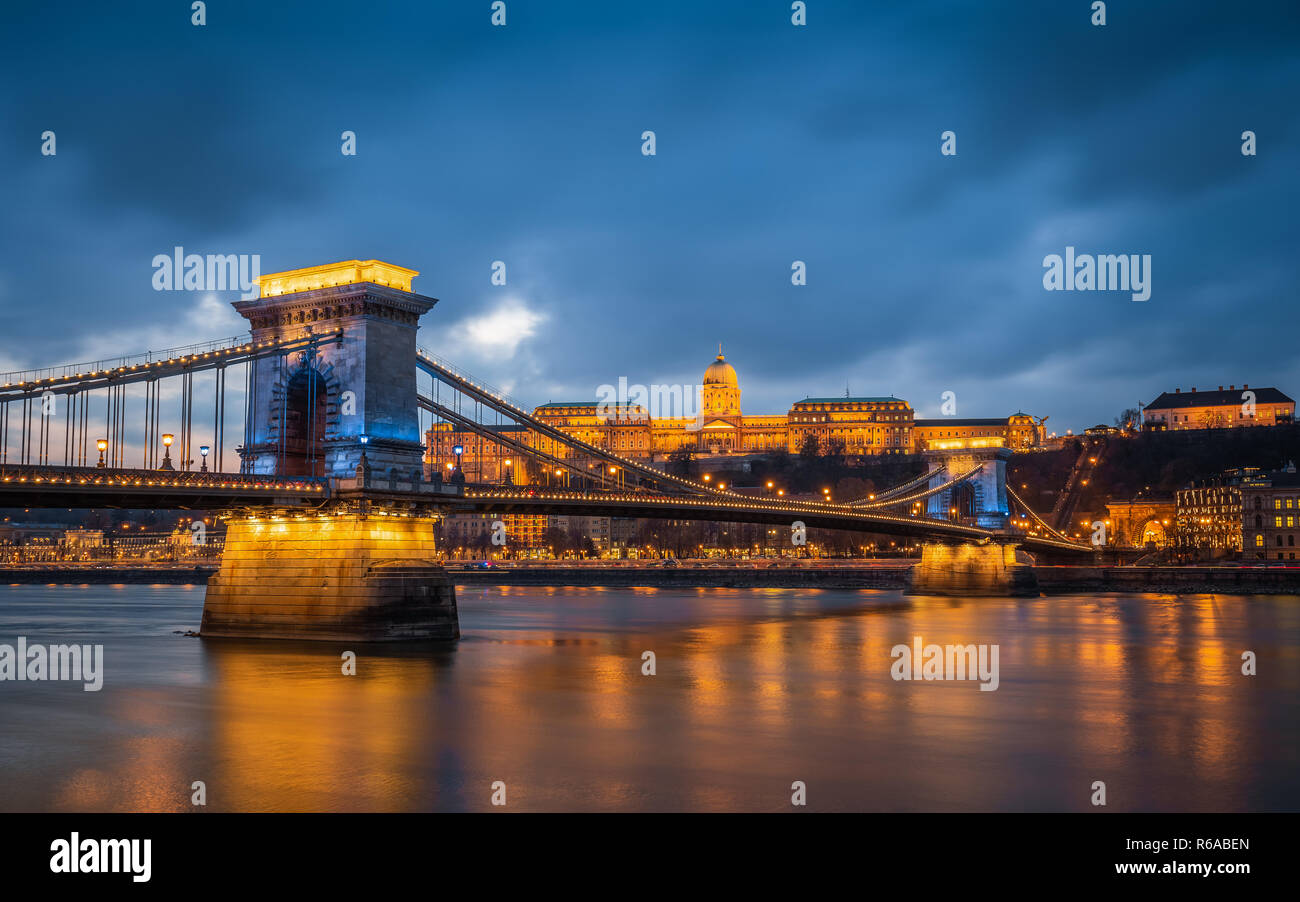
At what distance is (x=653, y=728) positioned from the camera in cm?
2398

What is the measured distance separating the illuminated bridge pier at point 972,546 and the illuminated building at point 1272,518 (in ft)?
105

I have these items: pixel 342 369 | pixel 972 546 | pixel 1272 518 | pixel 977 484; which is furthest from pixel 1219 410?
pixel 342 369

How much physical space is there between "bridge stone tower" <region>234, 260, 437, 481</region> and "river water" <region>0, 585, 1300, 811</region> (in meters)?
6.14

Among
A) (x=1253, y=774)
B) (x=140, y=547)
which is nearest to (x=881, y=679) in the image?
(x=1253, y=774)

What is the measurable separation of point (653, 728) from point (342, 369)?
A: 17.5 meters

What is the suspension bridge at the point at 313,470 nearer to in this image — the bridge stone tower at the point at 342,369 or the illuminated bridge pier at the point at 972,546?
the bridge stone tower at the point at 342,369

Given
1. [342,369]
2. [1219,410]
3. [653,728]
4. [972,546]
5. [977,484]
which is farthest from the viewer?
[1219,410]

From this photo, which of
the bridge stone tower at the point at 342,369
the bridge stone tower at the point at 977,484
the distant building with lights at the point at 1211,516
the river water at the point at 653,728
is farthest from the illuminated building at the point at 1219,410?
the bridge stone tower at the point at 342,369

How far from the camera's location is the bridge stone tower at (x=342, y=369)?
1407 inches

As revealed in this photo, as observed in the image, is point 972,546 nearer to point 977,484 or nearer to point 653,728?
point 977,484

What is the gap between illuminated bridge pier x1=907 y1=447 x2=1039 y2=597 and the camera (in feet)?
267

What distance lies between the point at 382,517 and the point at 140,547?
170337 mm

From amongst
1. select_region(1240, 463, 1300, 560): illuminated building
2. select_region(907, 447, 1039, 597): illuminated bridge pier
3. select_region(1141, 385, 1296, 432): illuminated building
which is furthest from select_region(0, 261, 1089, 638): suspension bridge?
select_region(1141, 385, 1296, 432): illuminated building

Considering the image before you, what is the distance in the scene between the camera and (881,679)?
109ft
